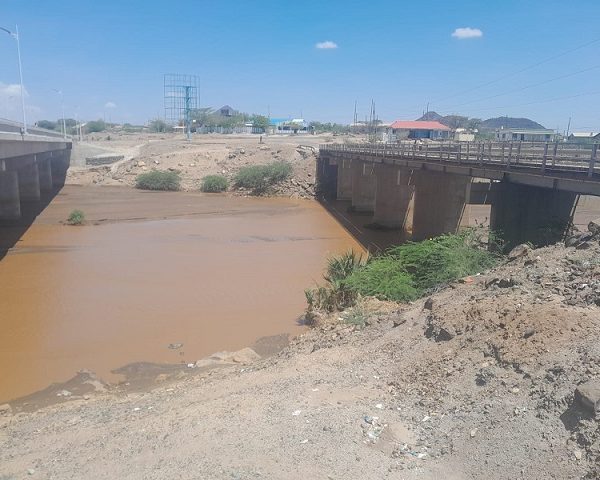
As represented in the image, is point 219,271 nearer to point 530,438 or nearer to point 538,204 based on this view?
point 538,204

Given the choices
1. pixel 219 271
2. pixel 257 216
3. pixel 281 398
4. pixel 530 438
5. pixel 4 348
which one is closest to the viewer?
pixel 530 438

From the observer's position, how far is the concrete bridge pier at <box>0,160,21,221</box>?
119 ft

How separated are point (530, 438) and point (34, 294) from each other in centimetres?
1829

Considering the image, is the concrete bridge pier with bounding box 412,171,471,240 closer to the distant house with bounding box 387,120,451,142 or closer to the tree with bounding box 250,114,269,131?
the distant house with bounding box 387,120,451,142

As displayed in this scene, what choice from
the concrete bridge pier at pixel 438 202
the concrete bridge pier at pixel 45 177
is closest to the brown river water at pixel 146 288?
the concrete bridge pier at pixel 438 202

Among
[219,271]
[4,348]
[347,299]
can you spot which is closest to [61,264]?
[219,271]

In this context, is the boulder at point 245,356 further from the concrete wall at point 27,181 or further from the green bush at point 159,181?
the green bush at point 159,181

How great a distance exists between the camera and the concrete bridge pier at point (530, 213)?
15.6m

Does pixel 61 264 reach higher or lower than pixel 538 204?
lower

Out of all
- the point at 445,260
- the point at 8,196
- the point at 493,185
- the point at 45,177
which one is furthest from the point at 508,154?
the point at 45,177

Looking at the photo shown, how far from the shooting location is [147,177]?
59031 mm

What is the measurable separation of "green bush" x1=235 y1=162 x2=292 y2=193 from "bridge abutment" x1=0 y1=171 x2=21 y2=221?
2363 centimetres

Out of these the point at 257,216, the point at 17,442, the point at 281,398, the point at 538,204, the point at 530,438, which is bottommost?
the point at 257,216

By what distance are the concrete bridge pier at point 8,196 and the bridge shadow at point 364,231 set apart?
22.1m
